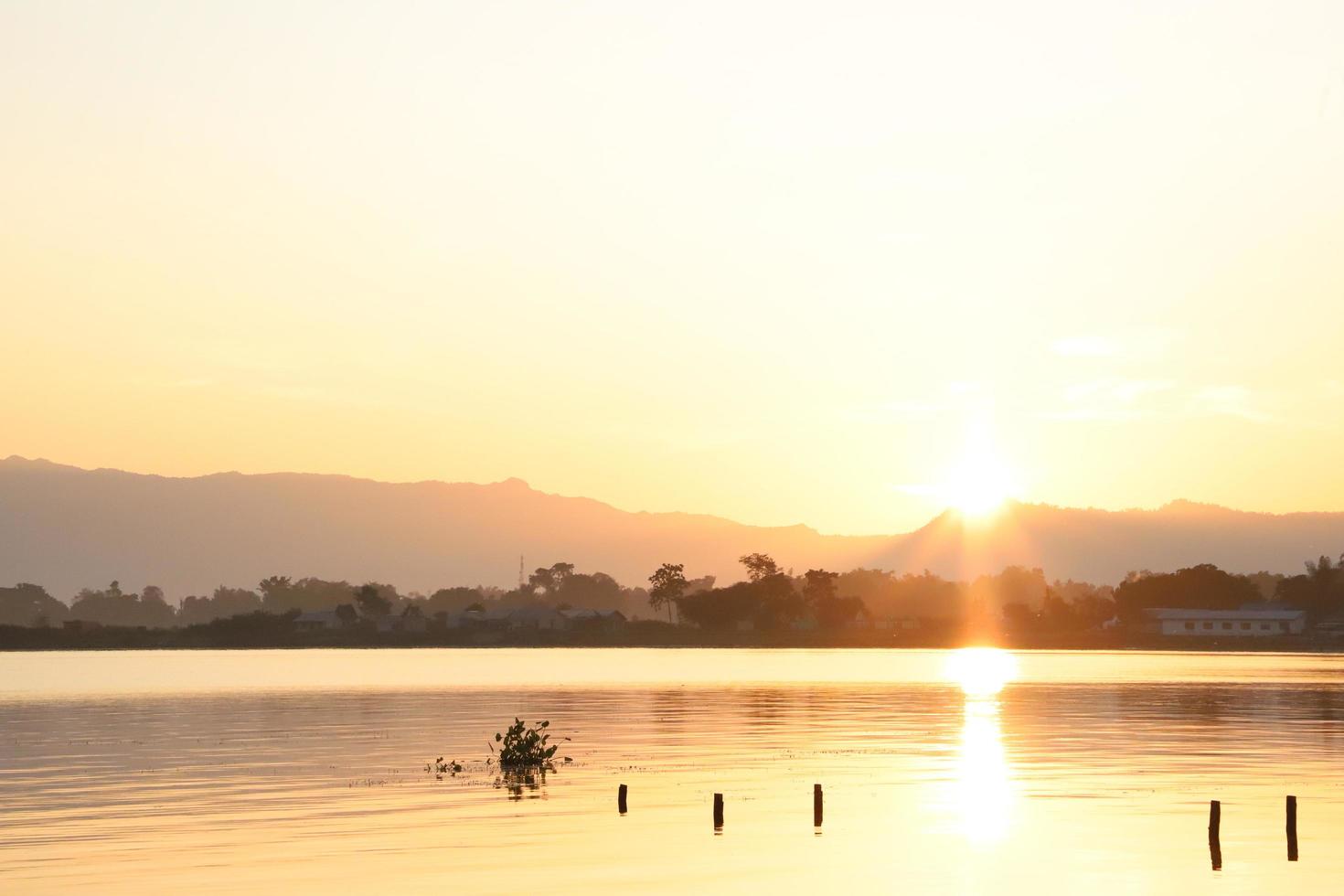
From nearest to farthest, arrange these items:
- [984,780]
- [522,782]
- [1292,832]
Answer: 1. [1292,832]
2. [522,782]
3. [984,780]

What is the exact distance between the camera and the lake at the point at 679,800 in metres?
46.9

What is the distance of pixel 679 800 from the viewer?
64500mm

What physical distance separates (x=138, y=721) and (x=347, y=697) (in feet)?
119

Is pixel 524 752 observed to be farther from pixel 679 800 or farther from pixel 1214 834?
pixel 1214 834

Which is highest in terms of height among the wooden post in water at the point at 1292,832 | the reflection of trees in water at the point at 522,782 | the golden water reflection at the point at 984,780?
the wooden post in water at the point at 1292,832

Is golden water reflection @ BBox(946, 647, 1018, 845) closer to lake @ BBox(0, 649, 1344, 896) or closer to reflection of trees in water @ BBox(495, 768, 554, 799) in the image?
lake @ BBox(0, 649, 1344, 896)

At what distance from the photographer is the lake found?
46938 mm

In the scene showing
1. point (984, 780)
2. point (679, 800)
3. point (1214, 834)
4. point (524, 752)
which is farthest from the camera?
point (524, 752)

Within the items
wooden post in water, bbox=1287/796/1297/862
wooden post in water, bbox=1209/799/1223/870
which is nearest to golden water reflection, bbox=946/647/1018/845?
wooden post in water, bbox=1209/799/1223/870

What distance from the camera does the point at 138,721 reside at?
11281cm

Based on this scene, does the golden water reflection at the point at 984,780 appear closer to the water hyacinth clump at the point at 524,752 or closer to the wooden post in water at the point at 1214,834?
the wooden post in water at the point at 1214,834

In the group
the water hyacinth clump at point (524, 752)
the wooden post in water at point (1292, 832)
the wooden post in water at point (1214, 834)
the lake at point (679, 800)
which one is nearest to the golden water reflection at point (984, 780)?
the lake at point (679, 800)

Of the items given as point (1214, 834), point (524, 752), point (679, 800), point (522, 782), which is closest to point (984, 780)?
point (679, 800)

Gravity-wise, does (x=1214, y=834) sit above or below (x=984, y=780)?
above
